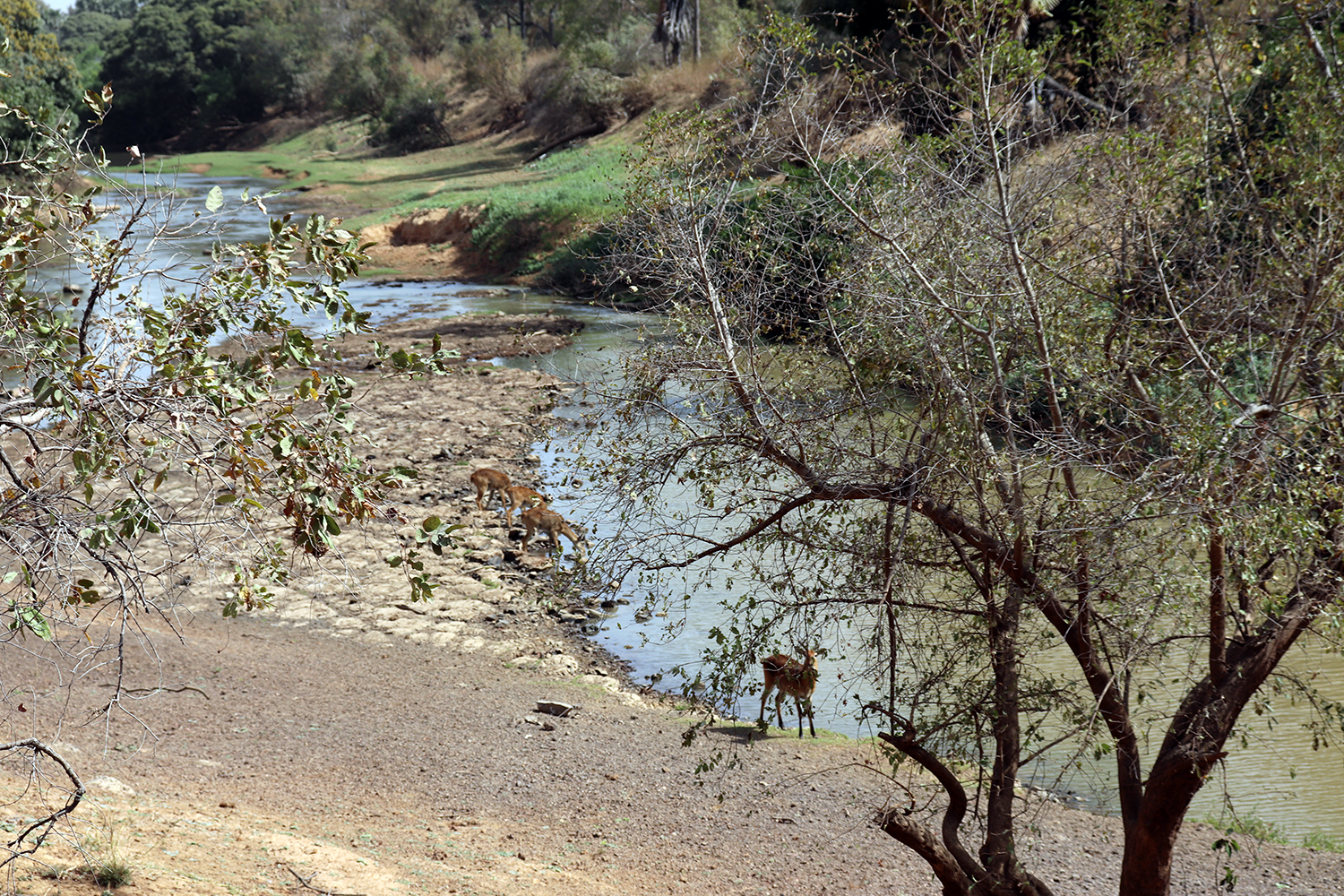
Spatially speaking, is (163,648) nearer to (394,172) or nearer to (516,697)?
(516,697)

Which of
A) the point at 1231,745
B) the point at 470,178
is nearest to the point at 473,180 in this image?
the point at 470,178

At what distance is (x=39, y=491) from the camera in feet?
13.5

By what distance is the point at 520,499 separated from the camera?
14883 mm

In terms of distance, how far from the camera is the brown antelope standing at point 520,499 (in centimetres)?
1452

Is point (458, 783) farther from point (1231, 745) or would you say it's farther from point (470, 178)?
point (470, 178)

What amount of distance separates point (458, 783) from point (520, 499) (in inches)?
257

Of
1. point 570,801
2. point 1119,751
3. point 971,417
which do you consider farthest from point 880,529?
point 570,801

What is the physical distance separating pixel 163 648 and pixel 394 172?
2025 inches

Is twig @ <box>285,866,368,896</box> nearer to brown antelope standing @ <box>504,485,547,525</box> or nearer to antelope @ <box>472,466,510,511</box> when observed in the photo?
brown antelope standing @ <box>504,485,547,525</box>

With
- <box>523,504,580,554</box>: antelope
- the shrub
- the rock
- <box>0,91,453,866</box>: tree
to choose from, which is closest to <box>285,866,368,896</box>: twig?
<box>0,91,453,866</box>: tree

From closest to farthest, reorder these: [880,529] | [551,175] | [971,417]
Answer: [971,417], [880,529], [551,175]

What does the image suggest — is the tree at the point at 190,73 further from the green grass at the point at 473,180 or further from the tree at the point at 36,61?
the tree at the point at 36,61

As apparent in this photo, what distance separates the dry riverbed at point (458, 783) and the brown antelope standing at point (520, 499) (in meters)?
2.06

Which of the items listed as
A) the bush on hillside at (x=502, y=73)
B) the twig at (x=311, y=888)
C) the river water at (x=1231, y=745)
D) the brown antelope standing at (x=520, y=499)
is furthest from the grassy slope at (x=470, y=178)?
the twig at (x=311, y=888)
